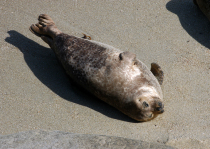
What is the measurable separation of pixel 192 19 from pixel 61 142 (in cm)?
412

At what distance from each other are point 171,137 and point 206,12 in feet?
10.5

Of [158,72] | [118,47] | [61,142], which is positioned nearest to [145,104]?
[158,72]

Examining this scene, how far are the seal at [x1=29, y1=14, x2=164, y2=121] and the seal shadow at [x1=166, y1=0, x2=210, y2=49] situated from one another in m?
1.52

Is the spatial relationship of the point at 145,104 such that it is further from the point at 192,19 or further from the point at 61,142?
the point at 192,19

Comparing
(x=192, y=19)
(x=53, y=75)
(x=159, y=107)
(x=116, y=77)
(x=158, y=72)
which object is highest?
(x=192, y=19)

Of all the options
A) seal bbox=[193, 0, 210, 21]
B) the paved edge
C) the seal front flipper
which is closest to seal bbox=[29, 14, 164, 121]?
the seal front flipper

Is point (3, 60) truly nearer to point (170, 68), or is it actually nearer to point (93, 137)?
point (93, 137)

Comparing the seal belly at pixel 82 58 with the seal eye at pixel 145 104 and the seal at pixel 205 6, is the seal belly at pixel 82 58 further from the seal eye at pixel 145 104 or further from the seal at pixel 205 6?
the seal at pixel 205 6

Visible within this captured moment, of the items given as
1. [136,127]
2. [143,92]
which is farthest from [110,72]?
[136,127]

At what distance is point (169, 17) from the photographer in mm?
5121

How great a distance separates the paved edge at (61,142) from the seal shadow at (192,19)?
3012 millimetres

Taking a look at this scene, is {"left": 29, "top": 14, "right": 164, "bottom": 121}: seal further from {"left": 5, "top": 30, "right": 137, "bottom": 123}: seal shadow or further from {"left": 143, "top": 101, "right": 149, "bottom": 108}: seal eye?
{"left": 5, "top": 30, "right": 137, "bottom": 123}: seal shadow

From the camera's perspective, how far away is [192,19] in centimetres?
516

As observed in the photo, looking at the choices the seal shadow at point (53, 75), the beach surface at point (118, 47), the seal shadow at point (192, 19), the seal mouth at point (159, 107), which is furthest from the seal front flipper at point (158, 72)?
the seal shadow at point (192, 19)
